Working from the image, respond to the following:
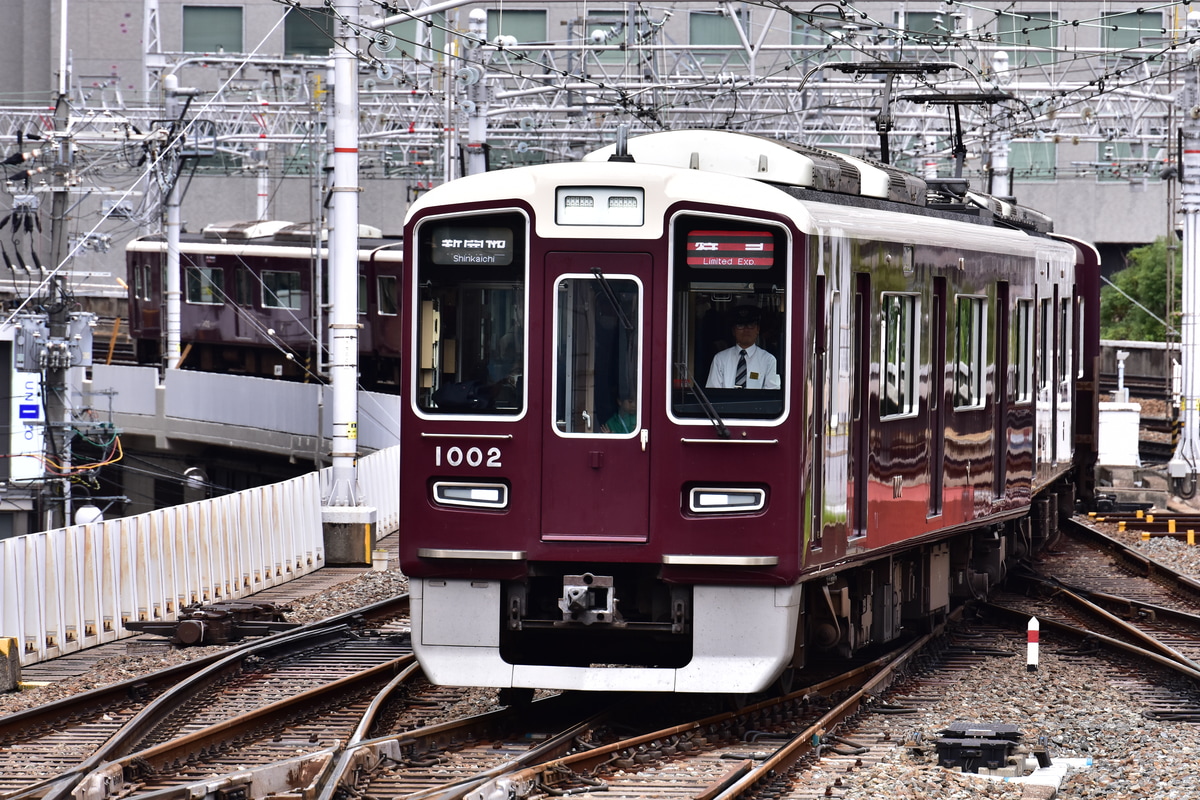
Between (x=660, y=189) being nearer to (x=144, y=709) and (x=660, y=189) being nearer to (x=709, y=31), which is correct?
(x=144, y=709)

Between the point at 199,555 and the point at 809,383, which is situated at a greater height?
the point at 809,383

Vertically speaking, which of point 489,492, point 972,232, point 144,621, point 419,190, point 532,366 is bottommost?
point 144,621

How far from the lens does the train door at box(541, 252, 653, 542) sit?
937cm

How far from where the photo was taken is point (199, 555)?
16094 mm

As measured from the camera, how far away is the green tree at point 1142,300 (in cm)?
5062

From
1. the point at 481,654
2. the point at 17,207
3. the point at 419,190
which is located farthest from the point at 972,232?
the point at 419,190

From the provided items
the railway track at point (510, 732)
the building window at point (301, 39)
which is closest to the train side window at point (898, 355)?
the railway track at point (510, 732)

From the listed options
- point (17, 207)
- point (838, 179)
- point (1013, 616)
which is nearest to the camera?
point (838, 179)

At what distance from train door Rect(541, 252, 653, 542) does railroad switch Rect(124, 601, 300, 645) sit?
16.5ft

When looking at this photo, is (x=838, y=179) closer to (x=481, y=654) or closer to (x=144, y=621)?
(x=481, y=654)

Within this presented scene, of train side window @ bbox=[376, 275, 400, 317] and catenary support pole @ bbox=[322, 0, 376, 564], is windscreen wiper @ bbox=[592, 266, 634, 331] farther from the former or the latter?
train side window @ bbox=[376, 275, 400, 317]

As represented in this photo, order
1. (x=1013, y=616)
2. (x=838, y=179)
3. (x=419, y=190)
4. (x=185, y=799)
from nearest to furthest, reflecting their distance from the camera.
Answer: (x=185, y=799), (x=838, y=179), (x=1013, y=616), (x=419, y=190)

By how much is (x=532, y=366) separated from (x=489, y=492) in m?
0.66

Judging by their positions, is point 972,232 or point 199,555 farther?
point 199,555
